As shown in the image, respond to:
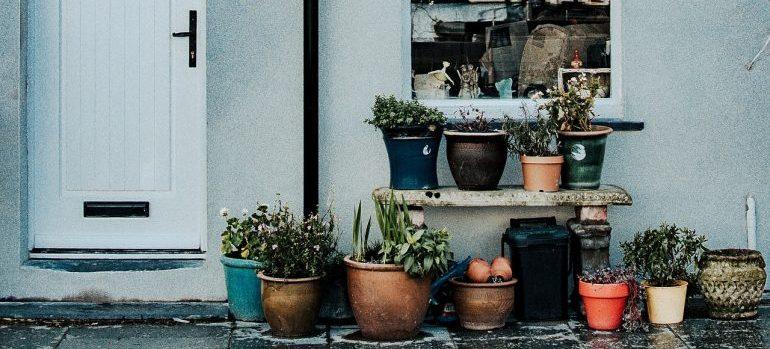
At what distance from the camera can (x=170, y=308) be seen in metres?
7.94

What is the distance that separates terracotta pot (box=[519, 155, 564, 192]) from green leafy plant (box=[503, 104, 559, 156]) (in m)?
0.08

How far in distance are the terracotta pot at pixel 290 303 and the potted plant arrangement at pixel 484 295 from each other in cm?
85

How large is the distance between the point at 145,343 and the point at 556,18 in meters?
3.30

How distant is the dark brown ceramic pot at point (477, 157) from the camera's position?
7711 millimetres

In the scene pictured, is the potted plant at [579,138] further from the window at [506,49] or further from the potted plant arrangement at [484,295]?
the potted plant arrangement at [484,295]

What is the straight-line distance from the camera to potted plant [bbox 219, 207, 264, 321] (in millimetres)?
7656

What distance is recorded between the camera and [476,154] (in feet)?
25.3

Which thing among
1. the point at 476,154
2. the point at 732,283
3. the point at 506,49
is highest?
the point at 506,49

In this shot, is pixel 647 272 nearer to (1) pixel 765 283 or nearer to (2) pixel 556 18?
(1) pixel 765 283

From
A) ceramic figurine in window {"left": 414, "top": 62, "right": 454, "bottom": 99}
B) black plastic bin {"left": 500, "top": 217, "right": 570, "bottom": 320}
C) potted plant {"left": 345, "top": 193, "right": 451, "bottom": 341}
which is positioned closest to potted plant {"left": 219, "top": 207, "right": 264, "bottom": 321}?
potted plant {"left": 345, "top": 193, "right": 451, "bottom": 341}

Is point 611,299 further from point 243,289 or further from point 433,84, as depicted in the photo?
point 243,289

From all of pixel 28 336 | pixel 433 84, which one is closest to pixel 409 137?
pixel 433 84

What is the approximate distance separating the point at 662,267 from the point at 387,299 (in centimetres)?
170

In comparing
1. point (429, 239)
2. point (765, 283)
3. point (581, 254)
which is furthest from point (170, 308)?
point (765, 283)
